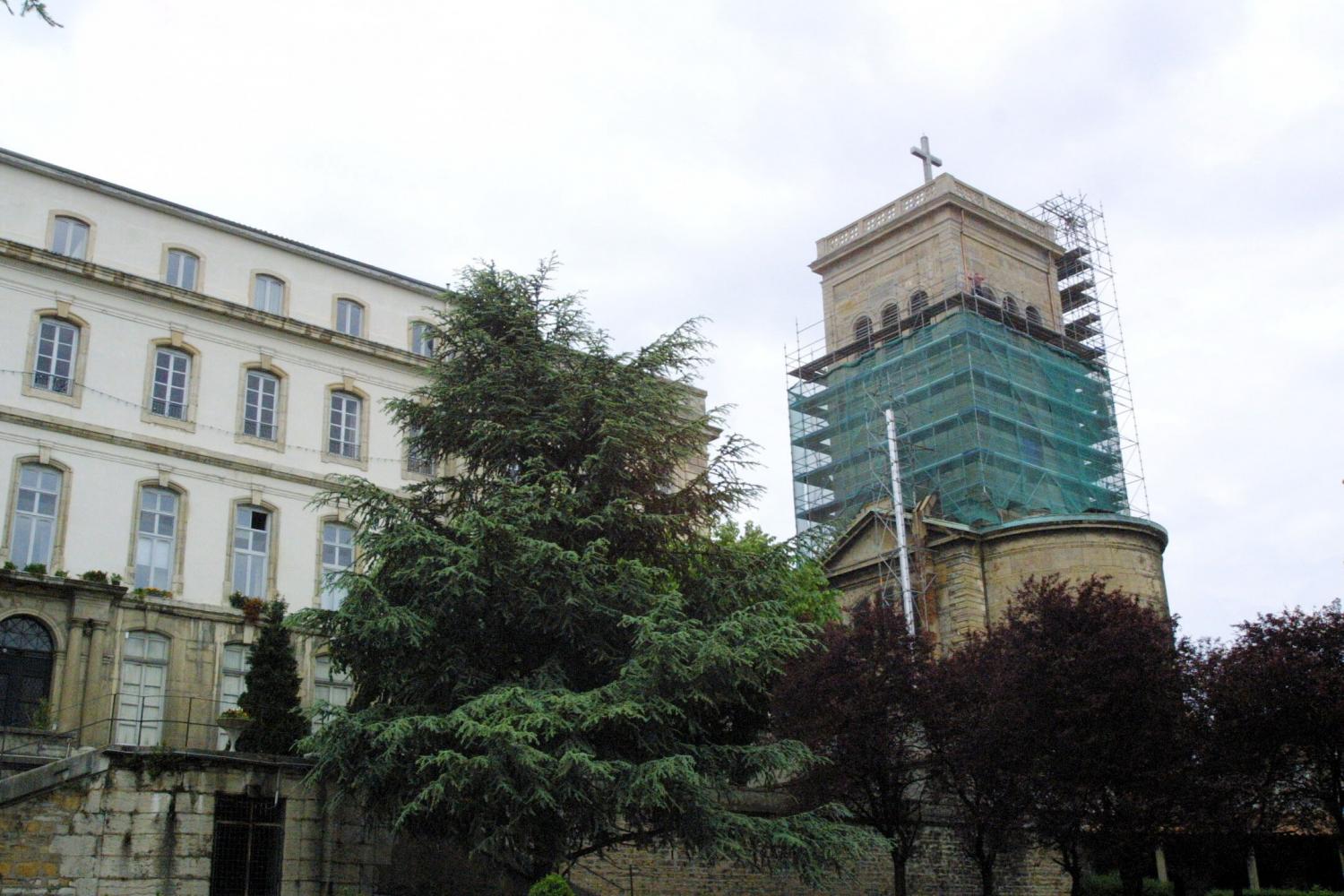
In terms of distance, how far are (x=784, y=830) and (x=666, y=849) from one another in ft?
16.1

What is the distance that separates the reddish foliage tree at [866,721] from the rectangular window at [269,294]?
562 inches

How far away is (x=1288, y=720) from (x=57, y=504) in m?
22.0

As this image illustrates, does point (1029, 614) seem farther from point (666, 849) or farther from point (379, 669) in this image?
point (379, 669)

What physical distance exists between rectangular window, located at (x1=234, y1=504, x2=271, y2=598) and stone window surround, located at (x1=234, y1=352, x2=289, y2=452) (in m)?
1.46

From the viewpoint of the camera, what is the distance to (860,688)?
2436 centimetres

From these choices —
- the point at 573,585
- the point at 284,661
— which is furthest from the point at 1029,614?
the point at 284,661

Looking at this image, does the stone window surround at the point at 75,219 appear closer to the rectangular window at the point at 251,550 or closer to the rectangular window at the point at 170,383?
the rectangular window at the point at 170,383

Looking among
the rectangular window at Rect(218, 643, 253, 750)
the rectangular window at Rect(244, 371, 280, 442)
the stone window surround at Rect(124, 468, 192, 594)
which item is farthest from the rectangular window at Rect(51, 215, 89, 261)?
the rectangular window at Rect(218, 643, 253, 750)

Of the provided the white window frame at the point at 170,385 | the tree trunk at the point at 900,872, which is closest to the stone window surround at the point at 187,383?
the white window frame at the point at 170,385

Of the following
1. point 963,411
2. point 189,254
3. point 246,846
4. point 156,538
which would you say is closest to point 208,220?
point 189,254

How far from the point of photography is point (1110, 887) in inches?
1086

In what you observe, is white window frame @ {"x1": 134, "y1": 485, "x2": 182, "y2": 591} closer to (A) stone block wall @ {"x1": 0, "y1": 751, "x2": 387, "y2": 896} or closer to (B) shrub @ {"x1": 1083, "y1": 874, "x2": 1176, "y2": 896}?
(A) stone block wall @ {"x1": 0, "y1": 751, "x2": 387, "y2": 896}

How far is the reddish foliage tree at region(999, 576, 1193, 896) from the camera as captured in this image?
2047cm

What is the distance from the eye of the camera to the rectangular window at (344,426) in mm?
30438
